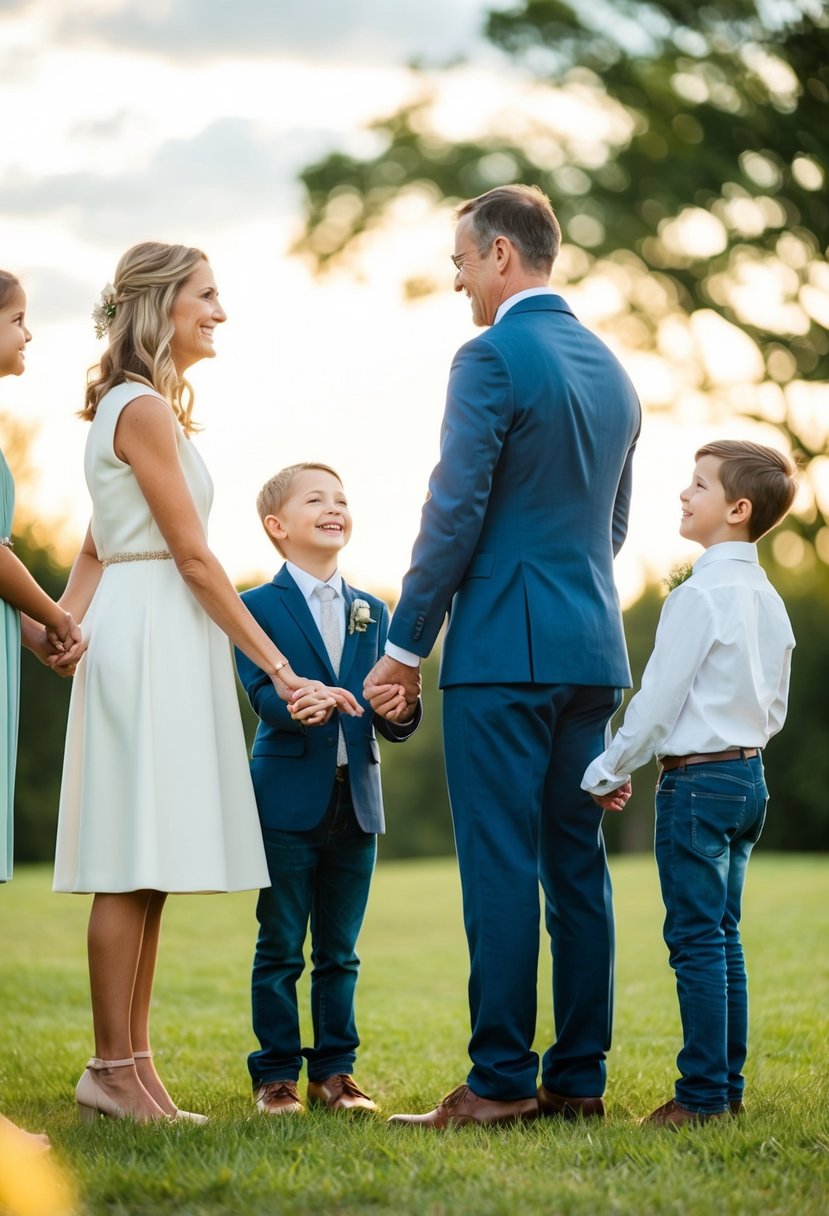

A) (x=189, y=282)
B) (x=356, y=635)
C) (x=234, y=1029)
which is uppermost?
(x=189, y=282)

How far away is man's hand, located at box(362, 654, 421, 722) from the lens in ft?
13.0

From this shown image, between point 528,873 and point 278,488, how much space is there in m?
1.56

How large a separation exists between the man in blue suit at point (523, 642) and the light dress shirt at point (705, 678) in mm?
241

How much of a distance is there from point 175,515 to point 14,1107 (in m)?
2.19

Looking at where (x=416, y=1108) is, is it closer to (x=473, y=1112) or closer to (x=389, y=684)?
(x=473, y=1112)

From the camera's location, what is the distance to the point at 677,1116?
12.0ft

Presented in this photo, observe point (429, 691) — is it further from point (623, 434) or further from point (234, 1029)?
point (623, 434)

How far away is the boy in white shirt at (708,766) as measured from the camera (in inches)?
A: 145

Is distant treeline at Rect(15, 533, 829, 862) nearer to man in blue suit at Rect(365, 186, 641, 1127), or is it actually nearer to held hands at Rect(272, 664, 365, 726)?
held hands at Rect(272, 664, 365, 726)

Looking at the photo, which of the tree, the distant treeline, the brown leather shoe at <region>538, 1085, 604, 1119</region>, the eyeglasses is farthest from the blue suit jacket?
the distant treeline

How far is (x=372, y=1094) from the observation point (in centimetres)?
498

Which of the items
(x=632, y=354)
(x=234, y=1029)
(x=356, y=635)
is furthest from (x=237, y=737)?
(x=632, y=354)

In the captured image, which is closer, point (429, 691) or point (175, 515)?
point (175, 515)

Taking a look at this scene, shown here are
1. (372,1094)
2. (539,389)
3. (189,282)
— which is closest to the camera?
(539,389)
